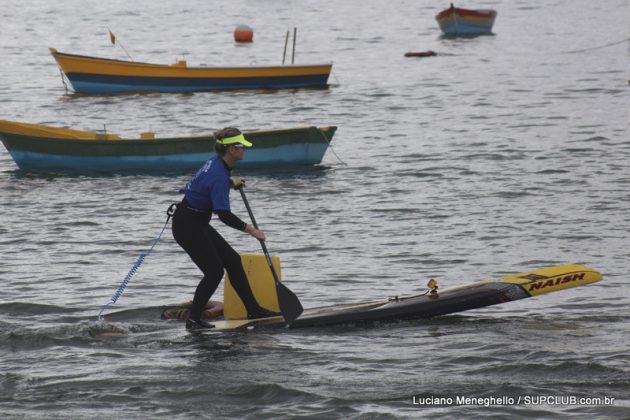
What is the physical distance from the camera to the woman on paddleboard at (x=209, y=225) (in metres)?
11.9

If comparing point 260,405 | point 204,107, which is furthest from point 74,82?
point 260,405

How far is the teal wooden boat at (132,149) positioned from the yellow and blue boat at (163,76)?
13591 millimetres

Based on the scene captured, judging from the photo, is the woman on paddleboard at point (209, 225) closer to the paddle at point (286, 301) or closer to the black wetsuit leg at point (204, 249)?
the black wetsuit leg at point (204, 249)

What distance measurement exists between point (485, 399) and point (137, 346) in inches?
149

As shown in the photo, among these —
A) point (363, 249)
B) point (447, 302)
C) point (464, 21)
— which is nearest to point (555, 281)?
point (447, 302)

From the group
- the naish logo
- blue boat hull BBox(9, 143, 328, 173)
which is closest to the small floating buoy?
blue boat hull BBox(9, 143, 328, 173)

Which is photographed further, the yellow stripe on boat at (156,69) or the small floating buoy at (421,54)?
the small floating buoy at (421,54)

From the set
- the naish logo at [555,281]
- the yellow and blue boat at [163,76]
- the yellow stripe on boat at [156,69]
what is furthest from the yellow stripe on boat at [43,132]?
the naish logo at [555,281]

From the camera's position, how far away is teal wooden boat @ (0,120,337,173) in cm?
2492

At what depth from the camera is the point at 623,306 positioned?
14148 mm

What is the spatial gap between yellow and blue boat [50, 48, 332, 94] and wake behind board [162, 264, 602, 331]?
2651 centimetres

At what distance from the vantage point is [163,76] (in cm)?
3891

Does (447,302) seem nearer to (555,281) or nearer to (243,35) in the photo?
(555,281)

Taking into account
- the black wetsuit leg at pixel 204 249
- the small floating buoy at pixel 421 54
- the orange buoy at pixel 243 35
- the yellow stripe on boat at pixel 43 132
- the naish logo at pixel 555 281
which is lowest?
the orange buoy at pixel 243 35
